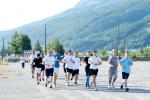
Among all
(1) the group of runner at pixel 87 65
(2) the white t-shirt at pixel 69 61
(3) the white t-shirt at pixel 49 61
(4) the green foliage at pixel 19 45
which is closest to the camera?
(1) the group of runner at pixel 87 65

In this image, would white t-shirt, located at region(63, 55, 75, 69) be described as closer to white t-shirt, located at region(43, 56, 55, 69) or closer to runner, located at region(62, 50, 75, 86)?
runner, located at region(62, 50, 75, 86)

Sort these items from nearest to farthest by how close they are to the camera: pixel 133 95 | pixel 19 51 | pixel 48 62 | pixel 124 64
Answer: pixel 133 95 < pixel 124 64 < pixel 48 62 < pixel 19 51

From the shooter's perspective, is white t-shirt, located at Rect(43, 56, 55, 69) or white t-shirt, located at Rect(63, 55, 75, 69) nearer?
white t-shirt, located at Rect(43, 56, 55, 69)

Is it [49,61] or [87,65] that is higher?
[49,61]

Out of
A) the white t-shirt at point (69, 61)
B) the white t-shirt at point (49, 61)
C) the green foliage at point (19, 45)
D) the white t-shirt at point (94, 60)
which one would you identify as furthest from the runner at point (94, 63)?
the green foliage at point (19, 45)

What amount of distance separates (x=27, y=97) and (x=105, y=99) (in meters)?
2.81

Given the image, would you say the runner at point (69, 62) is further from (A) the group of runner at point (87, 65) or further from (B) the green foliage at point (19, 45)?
(B) the green foliage at point (19, 45)

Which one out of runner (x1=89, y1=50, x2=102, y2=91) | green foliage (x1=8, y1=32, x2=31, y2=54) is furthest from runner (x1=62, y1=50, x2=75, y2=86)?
green foliage (x1=8, y1=32, x2=31, y2=54)

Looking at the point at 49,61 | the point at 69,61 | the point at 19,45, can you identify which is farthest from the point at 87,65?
the point at 19,45

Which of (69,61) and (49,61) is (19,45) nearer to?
(69,61)

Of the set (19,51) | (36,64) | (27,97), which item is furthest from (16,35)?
(27,97)

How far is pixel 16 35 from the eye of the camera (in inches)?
5276

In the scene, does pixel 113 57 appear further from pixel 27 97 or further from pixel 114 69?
pixel 27 97

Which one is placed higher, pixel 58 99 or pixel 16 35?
pixel 16 35
